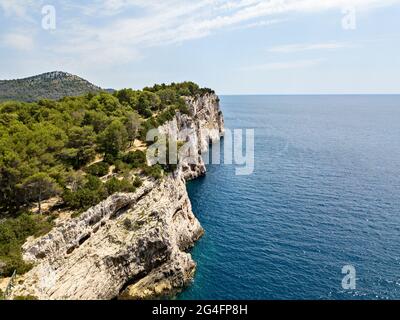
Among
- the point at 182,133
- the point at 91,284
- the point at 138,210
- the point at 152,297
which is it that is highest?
the point at 182,133

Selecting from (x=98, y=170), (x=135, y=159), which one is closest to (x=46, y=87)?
(x=135, y=159)

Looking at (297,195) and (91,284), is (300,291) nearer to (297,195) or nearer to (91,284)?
(91,284)

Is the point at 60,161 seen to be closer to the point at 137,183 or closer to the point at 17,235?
the point at 137,183

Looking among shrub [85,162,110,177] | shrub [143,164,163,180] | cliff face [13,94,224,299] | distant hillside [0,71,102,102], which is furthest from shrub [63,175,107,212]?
distant hillside [0,71,102,102]

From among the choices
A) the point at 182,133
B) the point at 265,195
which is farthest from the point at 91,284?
the point at 182,133

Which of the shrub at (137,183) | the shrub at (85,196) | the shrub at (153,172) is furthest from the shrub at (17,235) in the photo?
the shrub at (153,172)

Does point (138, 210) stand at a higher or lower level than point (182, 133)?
lower
